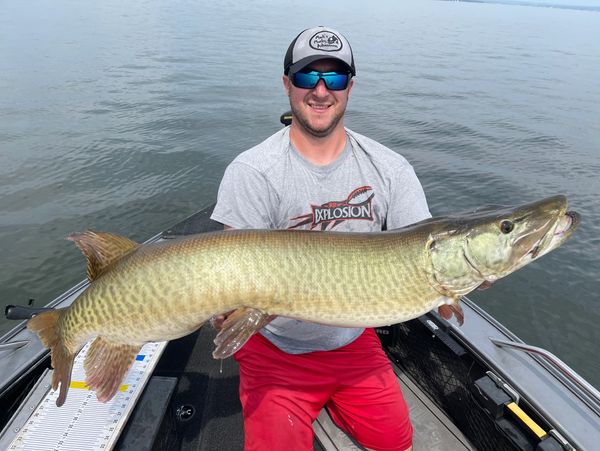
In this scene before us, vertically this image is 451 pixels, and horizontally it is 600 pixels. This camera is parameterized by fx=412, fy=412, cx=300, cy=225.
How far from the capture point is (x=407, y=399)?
3.11m

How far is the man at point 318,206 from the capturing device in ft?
8.32

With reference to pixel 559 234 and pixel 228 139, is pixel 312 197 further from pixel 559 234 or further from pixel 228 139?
pixel 228 139

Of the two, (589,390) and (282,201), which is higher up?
(282,201)

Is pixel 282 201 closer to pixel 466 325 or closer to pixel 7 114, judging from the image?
pixel 466 325

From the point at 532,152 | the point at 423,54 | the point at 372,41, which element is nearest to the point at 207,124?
the point at 532,152

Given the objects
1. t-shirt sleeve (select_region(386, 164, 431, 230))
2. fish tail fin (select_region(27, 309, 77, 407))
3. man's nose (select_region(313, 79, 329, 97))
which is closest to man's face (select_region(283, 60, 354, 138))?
man's nose (select_region(313, 79, 329, 97))

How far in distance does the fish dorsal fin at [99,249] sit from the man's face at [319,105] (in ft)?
4.15

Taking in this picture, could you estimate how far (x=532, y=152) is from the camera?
35.4 feet

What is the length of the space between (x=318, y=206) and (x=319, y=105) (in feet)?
2.12

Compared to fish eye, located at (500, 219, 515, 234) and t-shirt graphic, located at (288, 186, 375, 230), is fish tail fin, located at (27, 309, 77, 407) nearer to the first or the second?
t-shirt graphic, located at (288, 186, 375, 230)

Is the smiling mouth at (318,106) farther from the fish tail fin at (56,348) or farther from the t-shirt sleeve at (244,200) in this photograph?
the fish tail fin at (56,348)

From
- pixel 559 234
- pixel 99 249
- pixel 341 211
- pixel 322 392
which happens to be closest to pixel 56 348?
pixel 99 249

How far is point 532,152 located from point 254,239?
1100 cm

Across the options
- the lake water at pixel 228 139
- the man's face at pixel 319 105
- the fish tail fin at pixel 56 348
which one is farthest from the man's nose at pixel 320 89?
the lake water at pixel 228 139
